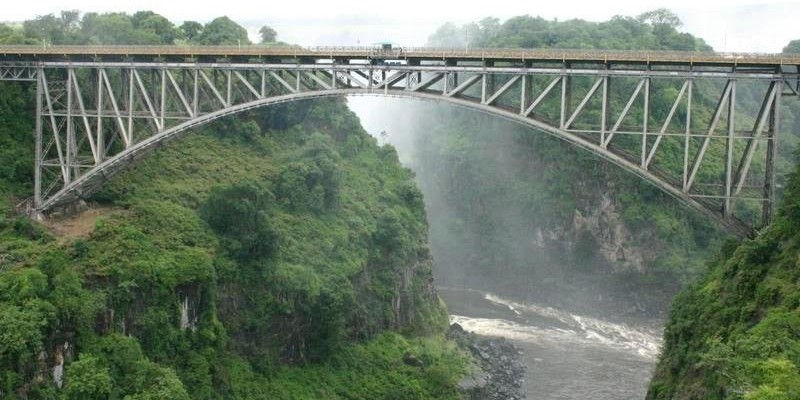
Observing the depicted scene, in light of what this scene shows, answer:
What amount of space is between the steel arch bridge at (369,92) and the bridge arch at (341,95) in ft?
0.16

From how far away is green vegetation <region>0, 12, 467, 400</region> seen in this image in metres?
32.4

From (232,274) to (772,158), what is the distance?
20773 millimetres

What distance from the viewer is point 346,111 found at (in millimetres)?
65438

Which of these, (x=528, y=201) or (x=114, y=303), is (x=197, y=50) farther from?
(x=528, y=201)

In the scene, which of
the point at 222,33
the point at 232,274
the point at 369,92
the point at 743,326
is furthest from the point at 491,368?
the point at 222,33

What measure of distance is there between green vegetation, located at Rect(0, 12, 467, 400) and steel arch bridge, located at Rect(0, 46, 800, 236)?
2224mm

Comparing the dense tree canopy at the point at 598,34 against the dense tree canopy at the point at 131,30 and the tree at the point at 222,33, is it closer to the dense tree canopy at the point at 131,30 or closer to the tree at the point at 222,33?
the tree at the point at 222,33

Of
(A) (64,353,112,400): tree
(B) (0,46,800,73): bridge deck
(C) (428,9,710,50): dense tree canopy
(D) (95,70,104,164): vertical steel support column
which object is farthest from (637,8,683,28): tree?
(A) (64,353,112,400): tree

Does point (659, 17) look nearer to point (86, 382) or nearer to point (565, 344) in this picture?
point (565, 344)

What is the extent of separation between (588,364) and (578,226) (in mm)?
21336

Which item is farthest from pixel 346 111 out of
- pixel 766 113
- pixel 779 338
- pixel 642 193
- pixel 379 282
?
pixel 779 338

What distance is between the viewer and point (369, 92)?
38.3 meters

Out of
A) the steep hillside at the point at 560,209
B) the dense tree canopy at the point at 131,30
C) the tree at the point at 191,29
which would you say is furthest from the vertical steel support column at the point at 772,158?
the tree at the point at 191,29

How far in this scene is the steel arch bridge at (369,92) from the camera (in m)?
34.9
